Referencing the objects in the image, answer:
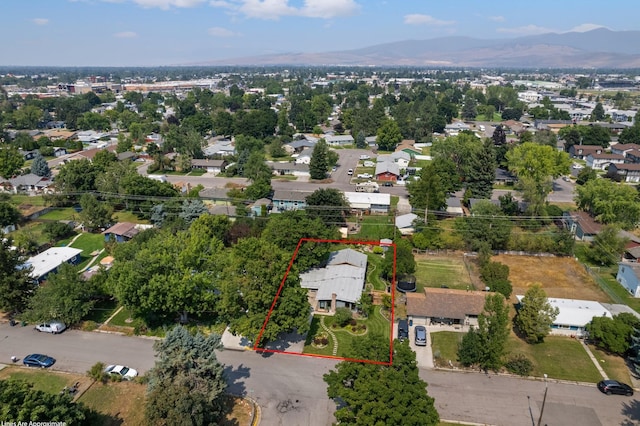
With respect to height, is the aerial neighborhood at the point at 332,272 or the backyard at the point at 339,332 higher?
the aerial neighborhood at the point at 332,272

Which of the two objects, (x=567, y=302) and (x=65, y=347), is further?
(x=567, y=302)

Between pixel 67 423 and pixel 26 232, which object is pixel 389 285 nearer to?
pixel 67 423

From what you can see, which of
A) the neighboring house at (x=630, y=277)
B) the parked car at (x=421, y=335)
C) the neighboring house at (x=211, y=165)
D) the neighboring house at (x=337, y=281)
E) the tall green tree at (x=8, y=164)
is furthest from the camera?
the neighboring house at (x=211, y=165)

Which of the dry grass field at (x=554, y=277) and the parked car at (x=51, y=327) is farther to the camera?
the dry grass field at (x=554, y=277)

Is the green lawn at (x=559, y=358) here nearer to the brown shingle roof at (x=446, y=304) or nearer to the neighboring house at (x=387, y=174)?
the brown shingle roof at (x=446, y=304)

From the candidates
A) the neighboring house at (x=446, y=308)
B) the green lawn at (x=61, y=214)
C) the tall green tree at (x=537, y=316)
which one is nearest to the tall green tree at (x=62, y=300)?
the neighboring house at (x=446, y=308)

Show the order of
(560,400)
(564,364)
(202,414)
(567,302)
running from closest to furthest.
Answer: (202,414) → (560,400) → (564,364) → (567,302)

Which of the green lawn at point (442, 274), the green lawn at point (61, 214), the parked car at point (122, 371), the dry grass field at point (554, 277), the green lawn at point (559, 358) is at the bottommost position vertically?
the green lawn at point (559, 358)

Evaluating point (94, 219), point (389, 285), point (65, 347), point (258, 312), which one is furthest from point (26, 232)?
point (389, 285)
